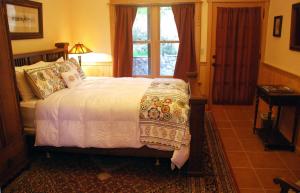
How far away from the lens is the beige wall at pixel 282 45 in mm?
3494

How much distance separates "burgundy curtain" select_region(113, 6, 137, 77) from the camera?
488 cm

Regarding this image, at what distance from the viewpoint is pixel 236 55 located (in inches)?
193

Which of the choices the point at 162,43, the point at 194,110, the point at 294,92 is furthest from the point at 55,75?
the point at 294,92

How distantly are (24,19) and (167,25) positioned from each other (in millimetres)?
2509

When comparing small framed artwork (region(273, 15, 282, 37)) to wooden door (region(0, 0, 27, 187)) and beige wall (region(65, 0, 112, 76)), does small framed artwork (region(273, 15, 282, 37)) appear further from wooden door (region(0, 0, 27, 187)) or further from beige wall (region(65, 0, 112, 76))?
wooden door (region(0, 0, 27, 187))

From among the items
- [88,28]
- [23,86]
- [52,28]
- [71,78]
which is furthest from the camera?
[88,28]

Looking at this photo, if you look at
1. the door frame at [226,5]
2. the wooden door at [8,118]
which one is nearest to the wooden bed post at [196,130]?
the wooden door at [8,118]

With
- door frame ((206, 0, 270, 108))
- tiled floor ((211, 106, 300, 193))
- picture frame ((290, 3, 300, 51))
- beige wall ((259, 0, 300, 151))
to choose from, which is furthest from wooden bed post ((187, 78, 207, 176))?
door frame ((206, 0, 270, 108))

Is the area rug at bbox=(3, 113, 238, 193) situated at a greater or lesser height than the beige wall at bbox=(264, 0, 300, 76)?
lesser

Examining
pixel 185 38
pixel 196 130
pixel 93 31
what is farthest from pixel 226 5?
pixel 196 130

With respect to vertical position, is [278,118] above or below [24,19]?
below

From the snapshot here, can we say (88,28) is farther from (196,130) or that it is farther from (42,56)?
(196,130)

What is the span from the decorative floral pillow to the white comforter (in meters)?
0.14

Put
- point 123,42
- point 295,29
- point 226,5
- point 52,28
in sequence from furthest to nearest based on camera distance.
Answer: point 123,42
point 226,5
point 52,28
point 295,29
